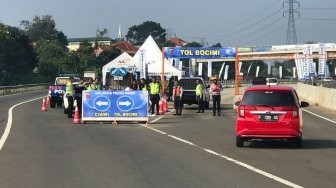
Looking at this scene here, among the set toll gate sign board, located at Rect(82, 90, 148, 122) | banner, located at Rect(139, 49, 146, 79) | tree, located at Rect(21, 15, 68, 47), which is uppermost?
tree, located at Rect(21, 15, 68, 47)

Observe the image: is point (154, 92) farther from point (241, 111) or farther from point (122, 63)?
point (122, 63)

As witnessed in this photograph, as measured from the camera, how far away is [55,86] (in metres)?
33.8

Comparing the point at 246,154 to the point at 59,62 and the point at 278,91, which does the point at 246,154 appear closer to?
the point at 278,91

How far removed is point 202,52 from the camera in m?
38.7

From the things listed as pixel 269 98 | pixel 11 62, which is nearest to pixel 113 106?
pixel 269 98

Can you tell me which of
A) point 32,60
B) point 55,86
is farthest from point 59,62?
point 55,86

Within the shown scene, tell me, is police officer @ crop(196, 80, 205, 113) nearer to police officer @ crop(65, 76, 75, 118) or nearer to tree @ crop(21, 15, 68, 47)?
police officer @ crop(65, 76, 75, 118)

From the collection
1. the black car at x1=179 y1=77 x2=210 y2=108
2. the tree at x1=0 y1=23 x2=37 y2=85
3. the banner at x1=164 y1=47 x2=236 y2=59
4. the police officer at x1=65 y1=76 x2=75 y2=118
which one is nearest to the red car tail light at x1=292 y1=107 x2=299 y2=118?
the police officer at x1=65 y1=76 x2=75 y2=118

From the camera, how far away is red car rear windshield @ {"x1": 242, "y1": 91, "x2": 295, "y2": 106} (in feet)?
49.7

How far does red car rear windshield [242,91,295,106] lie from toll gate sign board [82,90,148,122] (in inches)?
328

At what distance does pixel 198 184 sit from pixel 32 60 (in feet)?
301

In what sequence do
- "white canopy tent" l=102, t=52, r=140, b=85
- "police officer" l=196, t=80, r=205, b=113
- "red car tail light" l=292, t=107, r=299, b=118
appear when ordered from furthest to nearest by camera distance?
"white canopy tent" l=102, t=52, r=140, b=85
"police officer" l=196, t=80, r=205, b=113
"red car tail light" l=292, t=107, r=299, b=118

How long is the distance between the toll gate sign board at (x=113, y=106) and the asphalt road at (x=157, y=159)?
2445 millimetres

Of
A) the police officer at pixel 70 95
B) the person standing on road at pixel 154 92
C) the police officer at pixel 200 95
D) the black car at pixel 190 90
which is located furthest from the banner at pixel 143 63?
the police officer at pixel 70 95
